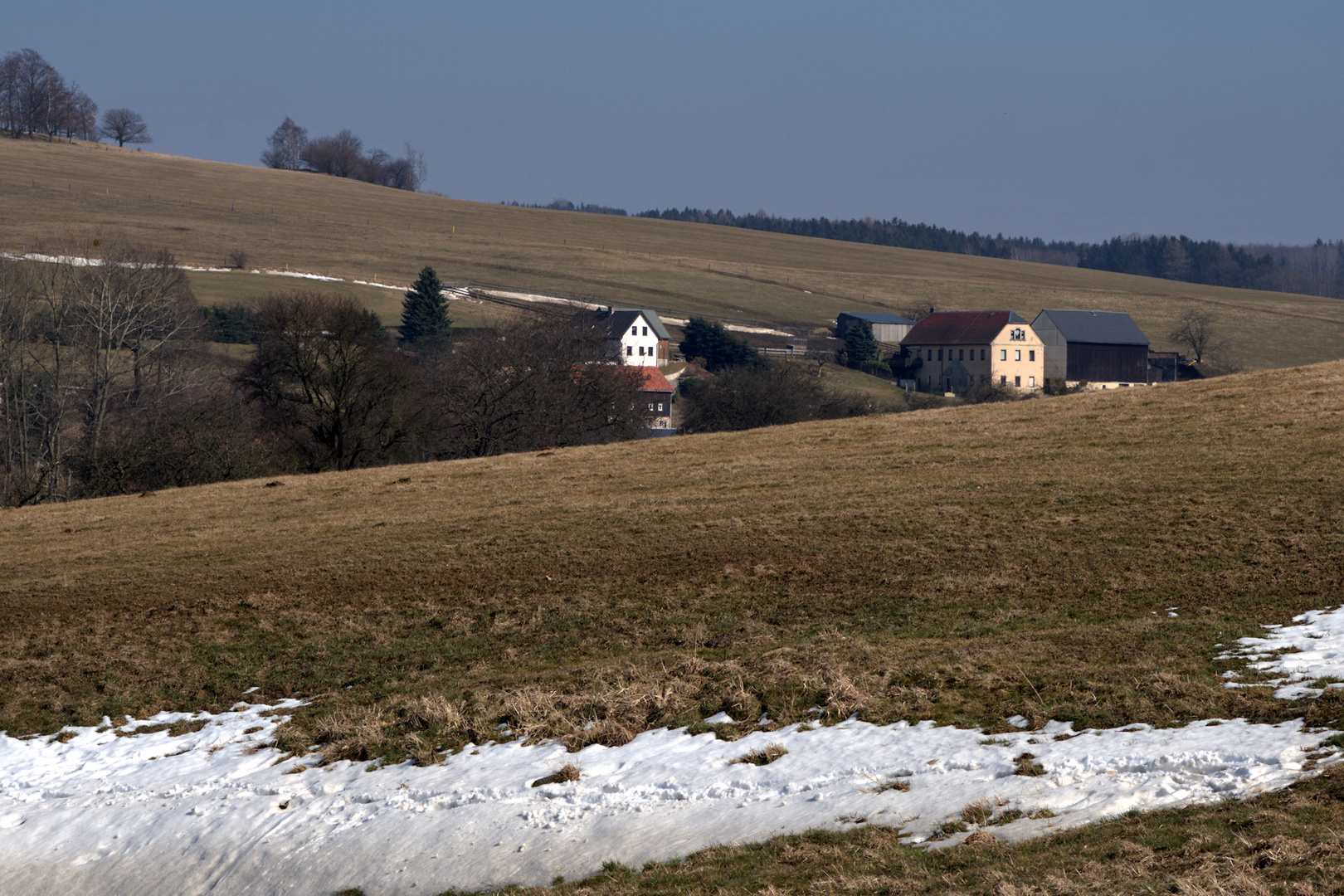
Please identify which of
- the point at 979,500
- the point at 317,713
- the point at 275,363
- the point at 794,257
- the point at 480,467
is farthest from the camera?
the point at 794,257

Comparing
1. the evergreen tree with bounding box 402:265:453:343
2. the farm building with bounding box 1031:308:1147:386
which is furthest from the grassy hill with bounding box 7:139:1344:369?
the farm building with bounding box 1031:308:1147:386

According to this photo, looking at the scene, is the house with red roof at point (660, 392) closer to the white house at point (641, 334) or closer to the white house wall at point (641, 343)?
the white house wall at point (641, 343)

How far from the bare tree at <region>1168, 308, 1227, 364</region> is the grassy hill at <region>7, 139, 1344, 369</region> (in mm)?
2753

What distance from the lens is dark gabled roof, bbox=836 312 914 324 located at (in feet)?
458

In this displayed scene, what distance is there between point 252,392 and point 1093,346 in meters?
114

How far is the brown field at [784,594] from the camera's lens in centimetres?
864

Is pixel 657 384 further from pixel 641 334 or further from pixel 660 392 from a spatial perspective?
pixel 641 334

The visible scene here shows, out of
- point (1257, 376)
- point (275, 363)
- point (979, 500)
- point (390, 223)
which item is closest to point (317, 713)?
point (979, 500)

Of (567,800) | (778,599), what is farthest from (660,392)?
(567,800)

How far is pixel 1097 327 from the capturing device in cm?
14038

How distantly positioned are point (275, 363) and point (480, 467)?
1751cm

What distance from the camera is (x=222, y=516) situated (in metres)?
28.8

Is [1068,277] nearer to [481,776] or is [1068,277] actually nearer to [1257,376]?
[1257,376]

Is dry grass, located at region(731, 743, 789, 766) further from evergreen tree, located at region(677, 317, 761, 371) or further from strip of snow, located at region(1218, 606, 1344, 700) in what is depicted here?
evergreen tree, located at region(677, 317, 761, 371)
